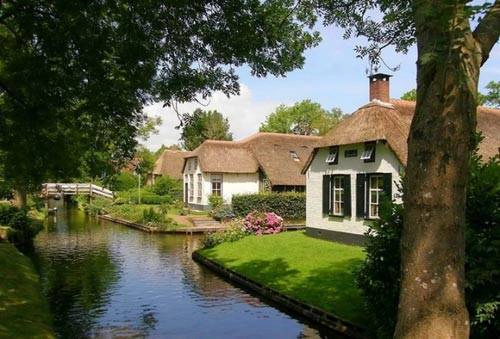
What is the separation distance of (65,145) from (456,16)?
9235 millimetres

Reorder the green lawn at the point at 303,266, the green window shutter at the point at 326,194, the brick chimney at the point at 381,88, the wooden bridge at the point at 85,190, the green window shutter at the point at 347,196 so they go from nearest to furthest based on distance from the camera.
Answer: the green lawn at the point at 303,266 → the green window shutter at the point at 347,196 → the brick chimney at the point at 381,88 → the green window shutter at the point at 326,194 → the wooden bridge at the point at 85,190

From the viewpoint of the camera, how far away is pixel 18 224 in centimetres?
2483

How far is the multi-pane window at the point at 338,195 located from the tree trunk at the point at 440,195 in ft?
62.0

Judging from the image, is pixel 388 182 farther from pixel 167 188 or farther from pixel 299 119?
pixel 299 119

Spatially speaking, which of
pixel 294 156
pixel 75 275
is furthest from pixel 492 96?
pixel 75 275

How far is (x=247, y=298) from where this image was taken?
15.1 metres

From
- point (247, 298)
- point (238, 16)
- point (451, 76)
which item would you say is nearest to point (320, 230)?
point (247, 298)

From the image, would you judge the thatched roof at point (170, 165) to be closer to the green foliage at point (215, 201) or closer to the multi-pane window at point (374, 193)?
the green foliage at point (215, 201)

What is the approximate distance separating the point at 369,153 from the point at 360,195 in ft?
6.13

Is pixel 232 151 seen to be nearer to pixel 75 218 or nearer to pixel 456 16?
pixel 75 218

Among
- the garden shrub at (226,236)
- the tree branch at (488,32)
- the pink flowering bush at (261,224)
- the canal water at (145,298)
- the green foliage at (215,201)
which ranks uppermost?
the tree branch at (488,32)

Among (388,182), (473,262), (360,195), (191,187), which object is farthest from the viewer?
(191,187)

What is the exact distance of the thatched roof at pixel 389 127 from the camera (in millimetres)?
20219

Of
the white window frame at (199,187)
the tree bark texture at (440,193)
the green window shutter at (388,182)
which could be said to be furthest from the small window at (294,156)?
the tree bark texture at (440,193)
